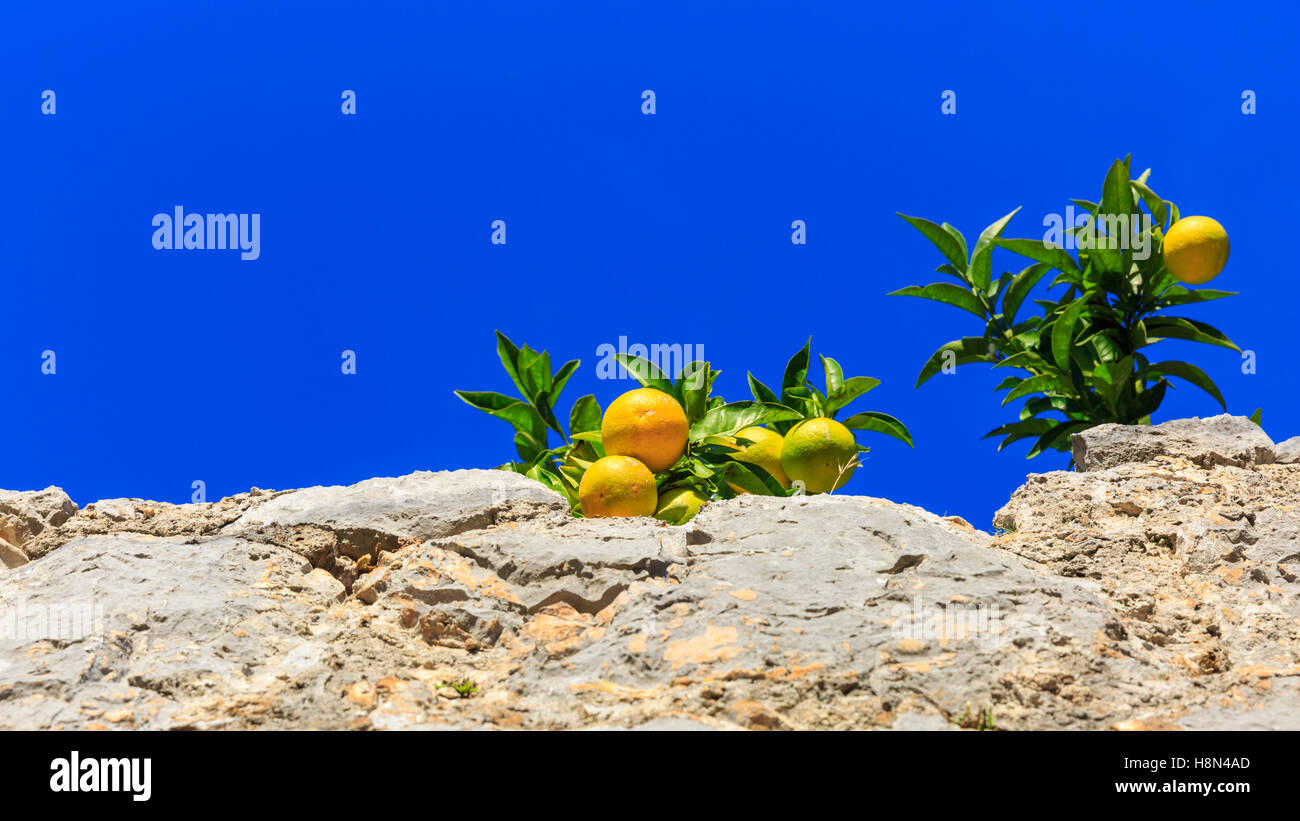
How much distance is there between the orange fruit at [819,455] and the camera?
11.6 ft

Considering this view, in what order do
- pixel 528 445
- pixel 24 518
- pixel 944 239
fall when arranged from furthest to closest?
pixel 944 239
pixel 528 445
pixel 24 518

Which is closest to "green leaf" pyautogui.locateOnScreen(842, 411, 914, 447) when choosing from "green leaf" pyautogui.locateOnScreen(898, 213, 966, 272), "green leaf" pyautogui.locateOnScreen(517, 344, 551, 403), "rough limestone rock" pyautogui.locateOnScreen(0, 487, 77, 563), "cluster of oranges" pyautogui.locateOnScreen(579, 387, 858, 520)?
"cluster of oranges" pyautogui.locateOnScreen(579, 387, 858, 520)

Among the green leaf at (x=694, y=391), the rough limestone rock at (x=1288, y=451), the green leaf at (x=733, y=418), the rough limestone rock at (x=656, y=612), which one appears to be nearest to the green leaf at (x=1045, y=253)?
the rough limestone rock at (x=1288, y=451)

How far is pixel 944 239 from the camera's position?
4320 mm

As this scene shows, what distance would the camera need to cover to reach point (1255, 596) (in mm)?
2678

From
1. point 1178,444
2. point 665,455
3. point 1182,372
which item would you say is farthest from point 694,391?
point 1182,372

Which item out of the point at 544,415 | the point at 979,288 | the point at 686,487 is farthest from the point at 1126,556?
the point at 544,415

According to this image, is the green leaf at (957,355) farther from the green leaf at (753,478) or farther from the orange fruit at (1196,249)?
the green leaf at (753,478)

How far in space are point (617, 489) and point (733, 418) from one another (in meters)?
0.56

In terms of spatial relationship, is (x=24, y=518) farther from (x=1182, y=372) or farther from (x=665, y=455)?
(x=1182, y=372)

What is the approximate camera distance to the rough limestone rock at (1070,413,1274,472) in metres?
3.48
